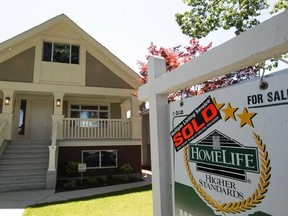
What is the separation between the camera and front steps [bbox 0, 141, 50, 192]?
10367mm

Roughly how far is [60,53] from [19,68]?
241 cm

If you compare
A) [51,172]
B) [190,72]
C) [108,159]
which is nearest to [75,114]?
[108,159]

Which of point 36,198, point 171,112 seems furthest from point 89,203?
point 171,112

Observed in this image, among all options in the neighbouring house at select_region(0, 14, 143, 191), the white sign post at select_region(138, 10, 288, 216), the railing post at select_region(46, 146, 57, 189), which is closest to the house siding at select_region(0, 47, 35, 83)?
the neighbouring house at select_region(0, 14, 143, 191)

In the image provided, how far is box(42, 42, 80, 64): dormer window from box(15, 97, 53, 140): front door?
2.72 meters

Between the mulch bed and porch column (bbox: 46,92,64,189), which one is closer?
porch column (bbox: 46,92,64,189)

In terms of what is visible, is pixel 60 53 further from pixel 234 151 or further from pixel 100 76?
pixel 234 151

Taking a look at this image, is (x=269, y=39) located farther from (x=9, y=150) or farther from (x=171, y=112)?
(x=9, y=150)

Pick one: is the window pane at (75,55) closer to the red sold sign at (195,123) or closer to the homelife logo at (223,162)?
the red sold sign at (195,123)

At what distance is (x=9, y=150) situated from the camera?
1188 cm

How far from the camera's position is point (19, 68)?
1308 cm

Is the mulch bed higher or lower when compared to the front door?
lower

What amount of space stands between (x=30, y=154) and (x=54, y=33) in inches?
278

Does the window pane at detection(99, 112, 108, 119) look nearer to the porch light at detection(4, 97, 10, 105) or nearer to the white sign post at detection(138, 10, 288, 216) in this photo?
the porch light at detection(4, 97, 10, 105)
